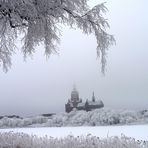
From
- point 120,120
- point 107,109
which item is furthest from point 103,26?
point 107,109

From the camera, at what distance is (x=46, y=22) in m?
12.1

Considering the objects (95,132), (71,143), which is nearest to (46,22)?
(71,143)

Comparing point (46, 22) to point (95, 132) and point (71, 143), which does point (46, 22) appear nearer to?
point (71, 143)

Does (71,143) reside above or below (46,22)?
below

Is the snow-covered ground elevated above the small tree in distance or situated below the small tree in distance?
below

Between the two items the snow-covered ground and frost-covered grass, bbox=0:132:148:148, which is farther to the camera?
the snow-covered ground

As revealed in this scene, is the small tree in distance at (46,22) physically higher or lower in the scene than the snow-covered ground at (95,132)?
higher

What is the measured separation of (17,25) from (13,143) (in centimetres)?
381

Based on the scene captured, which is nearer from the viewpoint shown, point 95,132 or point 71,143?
point 71,143

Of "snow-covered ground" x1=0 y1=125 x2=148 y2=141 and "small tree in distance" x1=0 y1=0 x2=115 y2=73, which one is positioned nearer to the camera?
"small tree in distance" x1=0 y1=0 x2=115 y2=73

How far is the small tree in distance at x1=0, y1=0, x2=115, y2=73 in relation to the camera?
1149 centimetres

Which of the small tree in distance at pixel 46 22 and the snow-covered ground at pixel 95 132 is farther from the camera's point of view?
the snow-covered ground at pixel 95 132

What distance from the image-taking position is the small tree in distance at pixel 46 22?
11492 millimetres

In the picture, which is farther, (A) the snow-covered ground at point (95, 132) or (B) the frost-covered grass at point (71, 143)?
(A) the snow-covered ground at point (95, 132)
